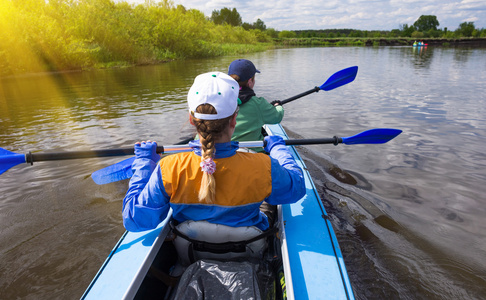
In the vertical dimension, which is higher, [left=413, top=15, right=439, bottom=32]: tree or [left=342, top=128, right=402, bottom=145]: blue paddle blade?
[left=413, top=15, right=439, bottom=32]: tree

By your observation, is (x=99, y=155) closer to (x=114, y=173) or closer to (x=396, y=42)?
(x=114, y=173)

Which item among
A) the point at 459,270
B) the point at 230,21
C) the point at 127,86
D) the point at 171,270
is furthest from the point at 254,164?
the point at 230,21

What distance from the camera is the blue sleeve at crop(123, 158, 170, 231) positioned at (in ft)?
4.98

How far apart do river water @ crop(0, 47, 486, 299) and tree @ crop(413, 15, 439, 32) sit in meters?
97.7

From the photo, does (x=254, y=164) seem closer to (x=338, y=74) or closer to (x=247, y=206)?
(x=247, y=206)

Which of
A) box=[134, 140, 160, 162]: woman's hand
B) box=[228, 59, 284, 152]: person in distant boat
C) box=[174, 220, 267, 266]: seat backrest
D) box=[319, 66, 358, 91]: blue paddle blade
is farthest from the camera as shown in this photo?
box=[319, 66, 358, 91]: blue paddle blade

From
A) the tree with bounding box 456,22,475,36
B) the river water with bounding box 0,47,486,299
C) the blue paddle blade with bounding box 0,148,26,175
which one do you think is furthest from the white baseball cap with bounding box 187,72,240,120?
the tree with bounding box 456,22,475,36

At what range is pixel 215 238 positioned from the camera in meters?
1.65

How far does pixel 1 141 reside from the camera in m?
5.85

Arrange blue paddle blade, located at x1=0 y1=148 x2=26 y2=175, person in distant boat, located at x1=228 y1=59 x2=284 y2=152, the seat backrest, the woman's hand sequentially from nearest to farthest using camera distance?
the seat backrest < the woman's hand < blue paddle blade, located at x1=0 y1=148 x2=26 y2=175 < person in distant boat, located at x1=228 y1=59 x2=284 y2=152

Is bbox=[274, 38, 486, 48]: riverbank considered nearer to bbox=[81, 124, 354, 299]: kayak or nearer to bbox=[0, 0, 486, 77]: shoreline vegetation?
bbox=[0, 0, 486, 77]: shoreline vegetation

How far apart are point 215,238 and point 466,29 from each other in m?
89.3

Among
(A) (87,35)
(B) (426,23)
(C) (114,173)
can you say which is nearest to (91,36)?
(A) (87,35)

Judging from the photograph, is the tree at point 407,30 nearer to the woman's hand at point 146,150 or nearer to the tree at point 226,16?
the tree at point 226,16
